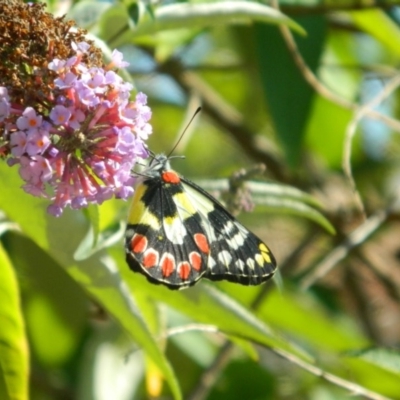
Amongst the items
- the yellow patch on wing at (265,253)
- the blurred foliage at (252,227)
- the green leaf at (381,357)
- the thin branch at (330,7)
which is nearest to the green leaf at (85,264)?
the blurred foliage at (252,227)

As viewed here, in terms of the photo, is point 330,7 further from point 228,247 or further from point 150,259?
point 150,259

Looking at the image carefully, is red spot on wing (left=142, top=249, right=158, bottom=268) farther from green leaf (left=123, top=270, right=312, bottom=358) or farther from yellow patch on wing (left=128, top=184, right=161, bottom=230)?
green leaf (left=123, top=270, right=312, bottom=358)

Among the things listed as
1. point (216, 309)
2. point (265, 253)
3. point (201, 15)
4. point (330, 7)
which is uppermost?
point (201, 15)

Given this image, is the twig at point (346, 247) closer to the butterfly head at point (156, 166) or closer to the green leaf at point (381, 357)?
the green leaf at point (381, 357)

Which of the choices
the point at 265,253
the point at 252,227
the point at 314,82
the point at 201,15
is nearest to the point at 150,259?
the point at 265,253

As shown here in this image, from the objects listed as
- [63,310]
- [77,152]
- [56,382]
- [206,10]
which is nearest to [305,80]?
[206,10]

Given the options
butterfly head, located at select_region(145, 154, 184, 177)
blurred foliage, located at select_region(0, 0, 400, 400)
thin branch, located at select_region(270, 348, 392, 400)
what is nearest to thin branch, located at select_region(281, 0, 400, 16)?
blurred foliage, located at select_region(0, 0, 400, 400)
